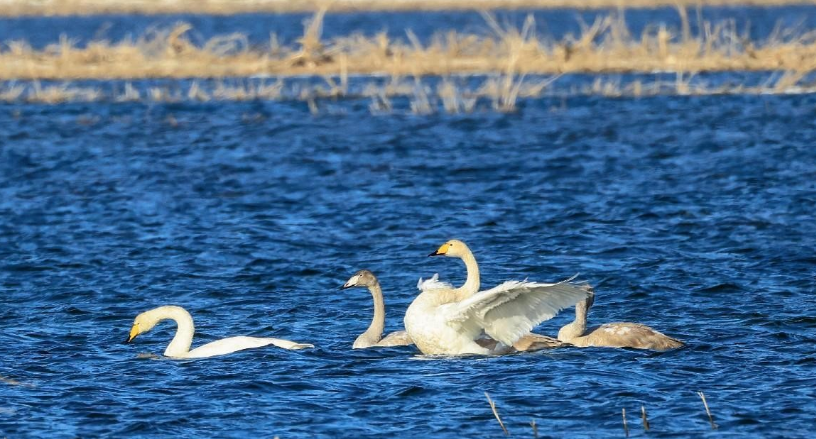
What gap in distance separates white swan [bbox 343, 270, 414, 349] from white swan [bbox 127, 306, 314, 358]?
0.44 meters

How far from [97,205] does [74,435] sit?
462 inches

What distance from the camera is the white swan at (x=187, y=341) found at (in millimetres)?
11219

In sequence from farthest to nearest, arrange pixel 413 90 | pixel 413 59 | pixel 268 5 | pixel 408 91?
pixel 268 5 < pixel 413 59 < pixel 408 91 < pixel 413 90

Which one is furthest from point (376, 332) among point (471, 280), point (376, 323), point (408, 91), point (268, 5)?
point (268, 5)

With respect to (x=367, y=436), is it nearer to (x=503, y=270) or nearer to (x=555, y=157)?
(x=503, y=270)

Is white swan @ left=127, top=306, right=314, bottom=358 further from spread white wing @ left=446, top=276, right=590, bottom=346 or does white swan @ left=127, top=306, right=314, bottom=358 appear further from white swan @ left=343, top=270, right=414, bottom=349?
spread white wing @ left=446, top=276, right=590, bottom=346

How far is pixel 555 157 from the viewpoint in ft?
79.6

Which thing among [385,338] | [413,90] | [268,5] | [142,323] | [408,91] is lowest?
[268,5]

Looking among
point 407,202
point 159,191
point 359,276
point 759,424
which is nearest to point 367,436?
point 759,424

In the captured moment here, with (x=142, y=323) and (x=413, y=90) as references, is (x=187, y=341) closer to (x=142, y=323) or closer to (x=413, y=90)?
(x=142, y=323)

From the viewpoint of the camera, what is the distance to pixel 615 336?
36.8 ft

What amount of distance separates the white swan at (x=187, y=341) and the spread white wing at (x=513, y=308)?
4.23 ft

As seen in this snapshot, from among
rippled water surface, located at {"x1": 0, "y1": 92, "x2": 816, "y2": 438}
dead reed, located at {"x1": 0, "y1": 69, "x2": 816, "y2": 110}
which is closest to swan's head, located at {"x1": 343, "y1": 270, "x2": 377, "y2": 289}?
rippled water surface, located at {"x1": 0, "y1": 92, "x2": 816, "y2": 438}

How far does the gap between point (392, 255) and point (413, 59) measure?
19972mm
